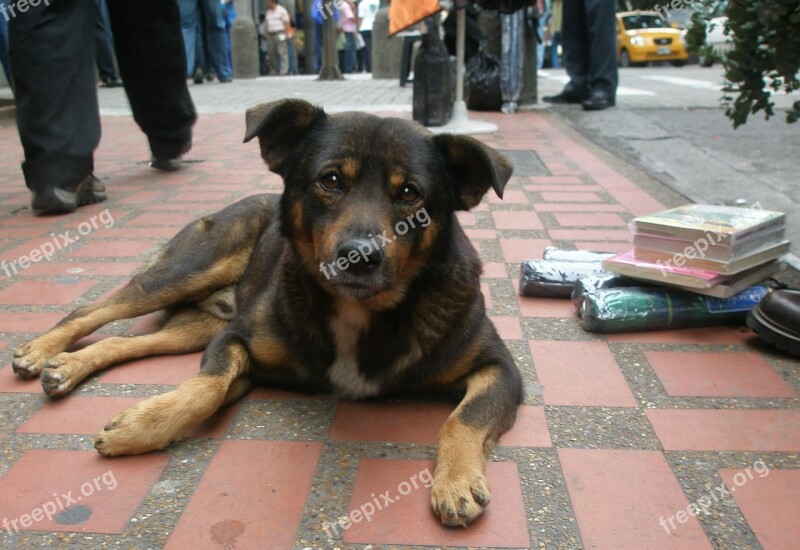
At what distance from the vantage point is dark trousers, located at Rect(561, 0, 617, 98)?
8.67 metres

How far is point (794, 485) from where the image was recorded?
2035 millimetres

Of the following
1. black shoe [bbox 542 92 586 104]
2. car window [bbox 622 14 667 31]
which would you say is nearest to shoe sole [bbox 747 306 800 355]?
black shoe [bbox 542 92 586 104]

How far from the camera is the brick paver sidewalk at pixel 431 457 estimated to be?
→ 72.6 inches

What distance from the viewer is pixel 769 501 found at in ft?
6.42

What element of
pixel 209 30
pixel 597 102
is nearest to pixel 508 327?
pixel 597 102

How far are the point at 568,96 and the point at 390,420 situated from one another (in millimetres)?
8674

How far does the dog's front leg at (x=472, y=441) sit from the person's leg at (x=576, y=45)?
24.8 feet

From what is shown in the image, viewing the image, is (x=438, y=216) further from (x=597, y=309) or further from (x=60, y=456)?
(x=60, y=456)

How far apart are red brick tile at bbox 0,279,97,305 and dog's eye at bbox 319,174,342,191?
5.36 feet

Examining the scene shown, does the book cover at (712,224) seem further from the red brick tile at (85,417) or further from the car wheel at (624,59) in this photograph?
the car wheel at (624,59)

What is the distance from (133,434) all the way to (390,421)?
31.6 inches

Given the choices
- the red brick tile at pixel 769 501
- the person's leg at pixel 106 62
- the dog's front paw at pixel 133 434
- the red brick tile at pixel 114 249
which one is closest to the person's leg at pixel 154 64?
the red brick tile at pixel 114 249

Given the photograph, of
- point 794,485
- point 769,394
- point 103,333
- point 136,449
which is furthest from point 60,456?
point 769,394

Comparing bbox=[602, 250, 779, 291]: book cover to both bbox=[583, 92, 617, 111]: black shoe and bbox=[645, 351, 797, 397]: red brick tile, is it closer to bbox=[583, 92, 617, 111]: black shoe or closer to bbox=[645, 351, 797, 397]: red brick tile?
bbox=[645, 351, 797, 397]: red brick tile
